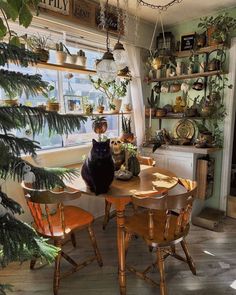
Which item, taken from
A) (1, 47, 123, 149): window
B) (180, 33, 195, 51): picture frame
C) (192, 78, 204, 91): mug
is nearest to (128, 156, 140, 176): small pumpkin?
(1, 47, 123, 149): window

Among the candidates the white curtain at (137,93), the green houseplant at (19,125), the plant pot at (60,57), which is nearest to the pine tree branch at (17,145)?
the green houseplant at (19,125)

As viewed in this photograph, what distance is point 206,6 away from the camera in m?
2.78

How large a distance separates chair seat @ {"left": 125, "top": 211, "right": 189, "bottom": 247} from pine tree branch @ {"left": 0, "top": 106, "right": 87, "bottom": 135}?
1243 mm

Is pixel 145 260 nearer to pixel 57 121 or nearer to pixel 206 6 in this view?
pixel 57 121

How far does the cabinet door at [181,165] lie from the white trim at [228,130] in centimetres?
49

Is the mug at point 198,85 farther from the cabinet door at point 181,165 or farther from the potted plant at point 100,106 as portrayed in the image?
the potted plant at point 100,106

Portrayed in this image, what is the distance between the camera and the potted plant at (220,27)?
2768mm

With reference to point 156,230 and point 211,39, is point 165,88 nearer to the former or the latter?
point 211,39

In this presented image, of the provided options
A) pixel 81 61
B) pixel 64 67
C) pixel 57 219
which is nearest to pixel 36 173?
pixel 57 219

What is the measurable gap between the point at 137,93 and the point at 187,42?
0.88 metres

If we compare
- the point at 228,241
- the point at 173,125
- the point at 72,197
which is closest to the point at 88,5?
the point at 173,125

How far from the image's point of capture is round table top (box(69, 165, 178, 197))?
1750mm

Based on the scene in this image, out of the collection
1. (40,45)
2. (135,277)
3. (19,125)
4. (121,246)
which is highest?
(40,45)

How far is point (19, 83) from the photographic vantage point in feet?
2.27
